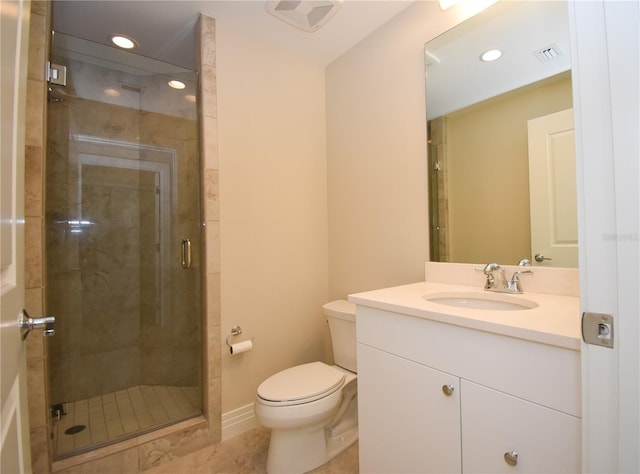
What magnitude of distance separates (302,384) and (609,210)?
Answer: 1.36 metres

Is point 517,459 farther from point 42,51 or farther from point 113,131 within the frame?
point 113,131

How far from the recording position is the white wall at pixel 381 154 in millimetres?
1632

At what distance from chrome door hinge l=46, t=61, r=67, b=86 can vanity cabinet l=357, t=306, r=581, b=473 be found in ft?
6.19

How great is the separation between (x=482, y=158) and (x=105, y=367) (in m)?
2.63

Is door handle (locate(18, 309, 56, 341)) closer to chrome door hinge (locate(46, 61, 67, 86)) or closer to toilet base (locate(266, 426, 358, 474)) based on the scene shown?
toilet base (locate(266, 426, 358, 474))

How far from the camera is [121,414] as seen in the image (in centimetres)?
178

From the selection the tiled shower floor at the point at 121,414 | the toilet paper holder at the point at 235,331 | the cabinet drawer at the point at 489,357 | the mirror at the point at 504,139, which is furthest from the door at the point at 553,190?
the tiled shower floor at the point at 121,414

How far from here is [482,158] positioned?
1.44 m

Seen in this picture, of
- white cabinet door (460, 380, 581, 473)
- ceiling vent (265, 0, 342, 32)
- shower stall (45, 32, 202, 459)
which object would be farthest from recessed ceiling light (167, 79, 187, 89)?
white cabinet door (460, 380, 581, 473)

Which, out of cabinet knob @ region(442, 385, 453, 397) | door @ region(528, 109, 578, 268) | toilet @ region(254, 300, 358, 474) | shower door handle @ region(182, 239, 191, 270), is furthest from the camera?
shower door handle @ region(182, 239, 191, 270)

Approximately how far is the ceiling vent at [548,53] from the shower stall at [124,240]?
5.69 ft

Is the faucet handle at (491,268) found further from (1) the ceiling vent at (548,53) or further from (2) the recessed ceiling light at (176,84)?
(2) the recessed ceiling light at (176,84)

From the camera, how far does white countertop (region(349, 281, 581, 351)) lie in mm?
733

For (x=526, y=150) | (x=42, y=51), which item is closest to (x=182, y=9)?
(x=42, y=51)
